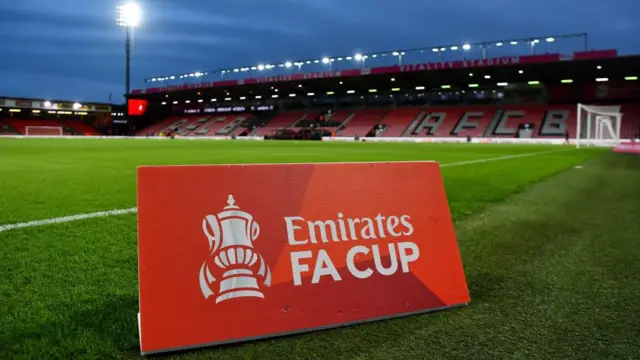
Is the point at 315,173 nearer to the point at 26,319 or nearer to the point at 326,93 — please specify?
the point at 26,319

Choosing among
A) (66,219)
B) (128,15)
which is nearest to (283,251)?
(66,219)

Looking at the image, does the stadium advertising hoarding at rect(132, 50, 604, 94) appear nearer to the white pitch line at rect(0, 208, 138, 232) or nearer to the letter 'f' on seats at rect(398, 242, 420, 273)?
the white pitch line at rect(0, 208, 138, 232)

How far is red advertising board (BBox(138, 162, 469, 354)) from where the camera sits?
1992 millimetres

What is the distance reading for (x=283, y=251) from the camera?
222 cm

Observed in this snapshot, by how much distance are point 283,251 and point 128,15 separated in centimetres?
5505

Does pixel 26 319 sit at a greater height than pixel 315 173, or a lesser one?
lesser

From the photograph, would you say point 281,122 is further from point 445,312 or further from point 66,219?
point 445,312

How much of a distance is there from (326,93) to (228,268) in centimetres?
6069

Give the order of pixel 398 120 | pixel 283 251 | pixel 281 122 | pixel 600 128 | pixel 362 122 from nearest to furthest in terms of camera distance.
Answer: pixel 283 251
pixel 600 128
pixel 398 120
pixel 362 122
pixel 281 122

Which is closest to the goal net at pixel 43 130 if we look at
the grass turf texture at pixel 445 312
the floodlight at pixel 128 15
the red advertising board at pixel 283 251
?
the floodlight at pixel 128 15

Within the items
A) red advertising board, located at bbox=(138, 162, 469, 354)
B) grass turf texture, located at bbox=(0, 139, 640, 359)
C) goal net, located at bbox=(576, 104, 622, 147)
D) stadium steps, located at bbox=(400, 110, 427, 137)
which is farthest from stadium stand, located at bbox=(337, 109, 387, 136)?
red advertising board, located at bbox=(138, 162, 469, 354)

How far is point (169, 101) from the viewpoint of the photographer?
72.2 metres

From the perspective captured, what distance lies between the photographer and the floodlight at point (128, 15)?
50375 millimetres

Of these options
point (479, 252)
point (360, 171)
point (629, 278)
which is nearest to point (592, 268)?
point (629, 278)
